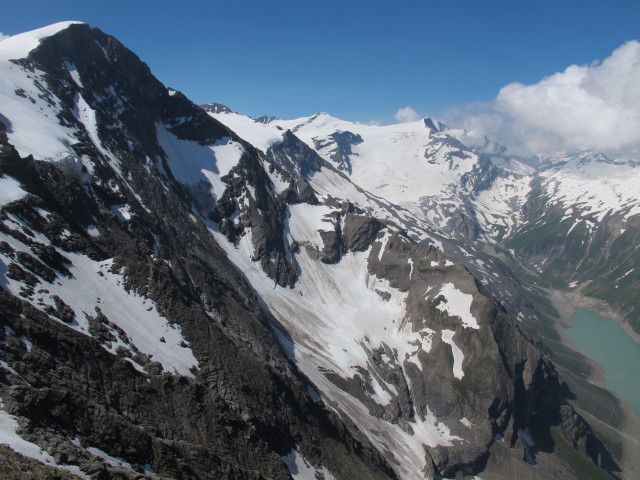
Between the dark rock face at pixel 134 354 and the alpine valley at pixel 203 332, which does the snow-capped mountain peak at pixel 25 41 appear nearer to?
the alpine valley at pixel 203 332

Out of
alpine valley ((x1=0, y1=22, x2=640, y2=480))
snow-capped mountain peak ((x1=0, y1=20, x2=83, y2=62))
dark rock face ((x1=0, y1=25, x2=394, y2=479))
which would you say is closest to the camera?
dark rock face ((x1=0, y1=25, x2=394, y2=479))

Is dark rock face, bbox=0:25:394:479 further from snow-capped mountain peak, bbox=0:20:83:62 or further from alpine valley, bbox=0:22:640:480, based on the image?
snow-capped mountain peak, bbox=0:20:83:62

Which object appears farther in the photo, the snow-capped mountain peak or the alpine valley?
the snow-capped mountain peak

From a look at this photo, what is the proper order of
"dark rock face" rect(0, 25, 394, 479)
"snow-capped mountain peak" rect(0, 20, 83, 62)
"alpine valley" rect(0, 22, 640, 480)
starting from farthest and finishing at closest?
"snow-capped mountain peak" rect(0, 20, 83, 62) < "alpine valley" rect(0, 22, 640, 480) < "dark rock face" rect(0, 25, 394, 479)

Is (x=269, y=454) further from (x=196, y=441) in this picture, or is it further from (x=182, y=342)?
(x=182, y=342)

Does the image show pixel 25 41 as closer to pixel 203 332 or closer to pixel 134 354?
pixel 203 332

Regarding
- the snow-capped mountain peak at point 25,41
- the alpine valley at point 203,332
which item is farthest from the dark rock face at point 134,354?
the snow-capped mountain peak at point 25,41

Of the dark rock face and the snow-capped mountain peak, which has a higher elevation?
the snow-capped mountain peak

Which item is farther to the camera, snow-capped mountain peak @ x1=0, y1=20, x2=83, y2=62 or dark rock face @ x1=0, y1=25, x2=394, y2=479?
snow-capped mountain peak @ x1=0, y1=20, x2=83, y2=62

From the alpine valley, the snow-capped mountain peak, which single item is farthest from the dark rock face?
the snow-capped mountain peak
